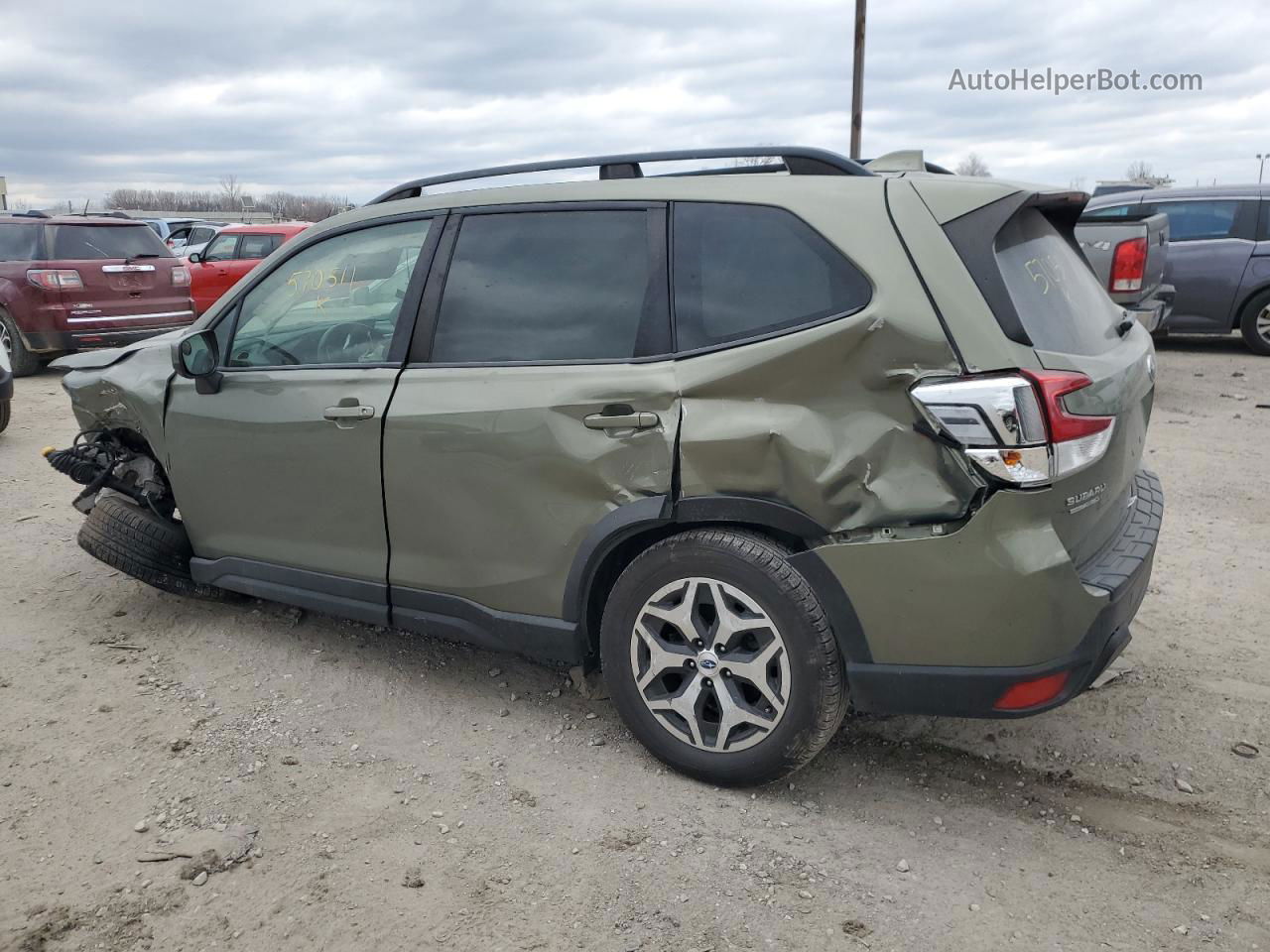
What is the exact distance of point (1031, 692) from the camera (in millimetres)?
2666

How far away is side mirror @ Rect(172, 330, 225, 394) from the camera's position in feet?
12.5

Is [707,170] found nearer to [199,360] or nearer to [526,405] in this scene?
[526,405]

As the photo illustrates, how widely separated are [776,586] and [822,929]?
857 mm

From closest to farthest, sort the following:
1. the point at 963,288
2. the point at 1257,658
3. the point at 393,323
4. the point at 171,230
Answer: the point at 963,288 → the point at 393,323 → the point at 1257,658 → the point at 171,230

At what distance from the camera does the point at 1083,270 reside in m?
3.32

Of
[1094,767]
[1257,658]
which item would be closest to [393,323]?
[1094,767]

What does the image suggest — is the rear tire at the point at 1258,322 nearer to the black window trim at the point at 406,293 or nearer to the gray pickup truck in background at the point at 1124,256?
the gray pickup truck in background at the point at 1124,256

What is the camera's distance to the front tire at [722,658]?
2814 millimetres

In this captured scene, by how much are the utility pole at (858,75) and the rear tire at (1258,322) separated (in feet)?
27.8

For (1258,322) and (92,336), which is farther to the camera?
(92,336)

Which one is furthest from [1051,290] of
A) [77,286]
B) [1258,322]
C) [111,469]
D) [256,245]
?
[256,245]

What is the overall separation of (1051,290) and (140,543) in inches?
140

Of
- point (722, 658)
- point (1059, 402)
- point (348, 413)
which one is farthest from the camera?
point (348, 413)

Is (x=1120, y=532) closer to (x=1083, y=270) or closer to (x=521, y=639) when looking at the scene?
(x=1083, y=270)
